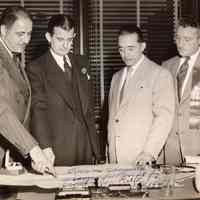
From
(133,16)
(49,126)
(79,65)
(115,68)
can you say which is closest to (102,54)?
(115,68)

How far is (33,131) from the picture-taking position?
2.77 metres

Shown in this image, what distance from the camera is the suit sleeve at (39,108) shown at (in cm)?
276

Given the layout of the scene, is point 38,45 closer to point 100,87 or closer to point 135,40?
point 100,87

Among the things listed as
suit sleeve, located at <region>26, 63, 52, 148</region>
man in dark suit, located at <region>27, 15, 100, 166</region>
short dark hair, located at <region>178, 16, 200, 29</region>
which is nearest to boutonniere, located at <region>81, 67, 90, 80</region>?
man in dark suit, located at <region>27, 15, 100, 166</region>

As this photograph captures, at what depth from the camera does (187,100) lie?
304 cm

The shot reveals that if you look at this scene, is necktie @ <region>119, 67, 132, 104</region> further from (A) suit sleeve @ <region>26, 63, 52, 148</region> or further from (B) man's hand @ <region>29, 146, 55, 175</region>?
(B) man's hand @ <region>29, 146, 55, 175</region>

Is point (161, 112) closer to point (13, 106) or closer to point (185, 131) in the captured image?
point (185, 131)

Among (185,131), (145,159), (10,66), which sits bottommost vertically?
(145,159)

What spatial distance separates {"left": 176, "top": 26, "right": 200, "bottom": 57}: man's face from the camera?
2988mm

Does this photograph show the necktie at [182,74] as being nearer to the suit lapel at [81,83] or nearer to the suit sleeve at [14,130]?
the suit lapel at [81,83]

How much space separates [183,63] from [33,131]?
1016 mm

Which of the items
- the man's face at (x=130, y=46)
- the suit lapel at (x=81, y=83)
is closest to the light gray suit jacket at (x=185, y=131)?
the man's face at (x=130, y=46)

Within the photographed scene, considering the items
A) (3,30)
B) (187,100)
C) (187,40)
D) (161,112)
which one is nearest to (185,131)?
(187,100)

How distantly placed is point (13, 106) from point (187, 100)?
1.12 m
